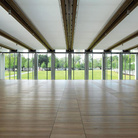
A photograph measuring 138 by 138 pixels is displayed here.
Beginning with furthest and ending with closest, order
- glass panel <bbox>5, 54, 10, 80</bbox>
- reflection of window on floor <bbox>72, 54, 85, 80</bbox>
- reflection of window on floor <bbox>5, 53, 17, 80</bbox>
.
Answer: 1. glass panel <bbox>5, 54, 10, 80</bbox>
2. reflection of window on floor <bbox>5, 53, 17, 80</bbox>
3. reflection of window on floor <bbox>72, 54, 85, 80</bbox>

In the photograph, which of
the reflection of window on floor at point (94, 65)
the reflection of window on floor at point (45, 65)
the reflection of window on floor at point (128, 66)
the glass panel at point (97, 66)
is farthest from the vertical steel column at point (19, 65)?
the reflection of window on floor at point (128, 66)

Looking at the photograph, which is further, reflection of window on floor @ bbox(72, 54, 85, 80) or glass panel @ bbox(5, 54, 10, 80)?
glass panel @ bbox(5, 54, 10, 80)

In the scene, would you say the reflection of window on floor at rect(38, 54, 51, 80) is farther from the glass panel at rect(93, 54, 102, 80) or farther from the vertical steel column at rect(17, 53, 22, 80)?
the glass panel at rect(93, 54, 102, 80)

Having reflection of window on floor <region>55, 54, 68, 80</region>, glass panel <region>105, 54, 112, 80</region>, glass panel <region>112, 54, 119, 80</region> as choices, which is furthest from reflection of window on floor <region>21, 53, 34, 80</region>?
glass panel <region>112, 54, 119, 80</region>

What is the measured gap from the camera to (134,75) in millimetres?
17844

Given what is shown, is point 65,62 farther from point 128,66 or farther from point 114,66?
point 128,66

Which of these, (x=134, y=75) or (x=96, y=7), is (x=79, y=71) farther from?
(x=96, y=7)

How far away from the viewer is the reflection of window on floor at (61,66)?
16.8m

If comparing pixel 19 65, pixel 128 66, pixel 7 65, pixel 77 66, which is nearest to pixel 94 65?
pixel 77 66

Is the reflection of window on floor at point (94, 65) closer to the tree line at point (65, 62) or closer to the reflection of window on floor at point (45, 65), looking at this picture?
the tree line at point (65, 62)

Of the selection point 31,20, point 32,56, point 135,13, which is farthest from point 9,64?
point 135,13

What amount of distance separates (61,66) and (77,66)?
191 cm

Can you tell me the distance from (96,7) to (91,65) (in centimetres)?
1174

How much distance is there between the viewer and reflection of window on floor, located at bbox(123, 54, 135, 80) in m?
17.4
